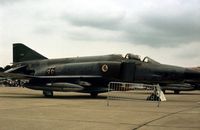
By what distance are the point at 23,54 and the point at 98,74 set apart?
759 cm

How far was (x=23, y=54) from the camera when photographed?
78.2 ft

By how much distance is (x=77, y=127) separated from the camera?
6.51 metres

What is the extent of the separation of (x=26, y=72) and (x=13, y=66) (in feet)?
5.41

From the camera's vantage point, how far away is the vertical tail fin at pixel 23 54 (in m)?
23.6

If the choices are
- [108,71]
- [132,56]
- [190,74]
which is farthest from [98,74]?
[190,74]

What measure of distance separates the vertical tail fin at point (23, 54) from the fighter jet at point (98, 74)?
1758 mm

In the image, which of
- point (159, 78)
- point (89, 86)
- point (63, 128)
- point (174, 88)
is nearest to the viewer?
point (63, 128)

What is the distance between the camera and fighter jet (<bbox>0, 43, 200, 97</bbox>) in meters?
17.4

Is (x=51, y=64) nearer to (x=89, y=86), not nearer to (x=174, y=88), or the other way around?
(x=89, y=86)

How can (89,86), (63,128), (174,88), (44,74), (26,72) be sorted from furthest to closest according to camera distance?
(174,88), (26,72), (44,74), (89,86), (63,128)

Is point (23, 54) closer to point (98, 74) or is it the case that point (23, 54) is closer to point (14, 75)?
point (14, 75)

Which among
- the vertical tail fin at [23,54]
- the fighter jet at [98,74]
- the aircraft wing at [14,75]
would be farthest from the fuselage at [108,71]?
the vertical tail fin at [23,54]

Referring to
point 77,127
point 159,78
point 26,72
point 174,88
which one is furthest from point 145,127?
point 174,88

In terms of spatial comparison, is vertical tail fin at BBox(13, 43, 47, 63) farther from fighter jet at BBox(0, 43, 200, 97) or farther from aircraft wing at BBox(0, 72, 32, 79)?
aircraft wing at BBox(0, 72, 32, 79)
